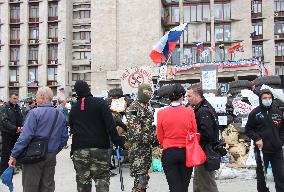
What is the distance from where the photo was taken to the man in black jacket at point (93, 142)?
6254 millimetres

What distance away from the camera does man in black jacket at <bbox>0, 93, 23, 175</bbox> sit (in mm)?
9734

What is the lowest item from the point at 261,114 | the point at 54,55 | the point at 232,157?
the point at 232,157

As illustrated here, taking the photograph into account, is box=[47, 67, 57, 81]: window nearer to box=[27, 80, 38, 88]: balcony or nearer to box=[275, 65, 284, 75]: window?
box=[27, 80, 38, 88]: balcony

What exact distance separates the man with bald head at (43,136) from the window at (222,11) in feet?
148

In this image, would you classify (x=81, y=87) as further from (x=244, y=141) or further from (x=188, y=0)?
(x=188, y=0)

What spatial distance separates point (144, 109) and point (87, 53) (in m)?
54.1

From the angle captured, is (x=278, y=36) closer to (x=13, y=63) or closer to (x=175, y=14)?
(x=175, y=14)

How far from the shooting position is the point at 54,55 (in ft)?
194

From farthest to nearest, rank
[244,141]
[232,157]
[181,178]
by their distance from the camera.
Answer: [244,141] → [232,157] → [181,178]

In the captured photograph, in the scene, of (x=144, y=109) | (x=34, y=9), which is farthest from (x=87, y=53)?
(x=144, y=109)

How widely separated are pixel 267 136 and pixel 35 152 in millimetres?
3659

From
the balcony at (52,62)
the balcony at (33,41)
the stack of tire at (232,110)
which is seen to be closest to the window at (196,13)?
the balcony at (52,62)

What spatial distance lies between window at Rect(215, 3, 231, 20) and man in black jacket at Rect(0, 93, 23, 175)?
42.1 meters

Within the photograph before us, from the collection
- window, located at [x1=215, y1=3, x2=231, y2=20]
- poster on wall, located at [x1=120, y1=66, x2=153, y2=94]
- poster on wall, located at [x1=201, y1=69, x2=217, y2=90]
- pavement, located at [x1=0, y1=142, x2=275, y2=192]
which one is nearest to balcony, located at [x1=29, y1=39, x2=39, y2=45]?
window, located at [x1=215, y1=3, x2=231, y2=20]
